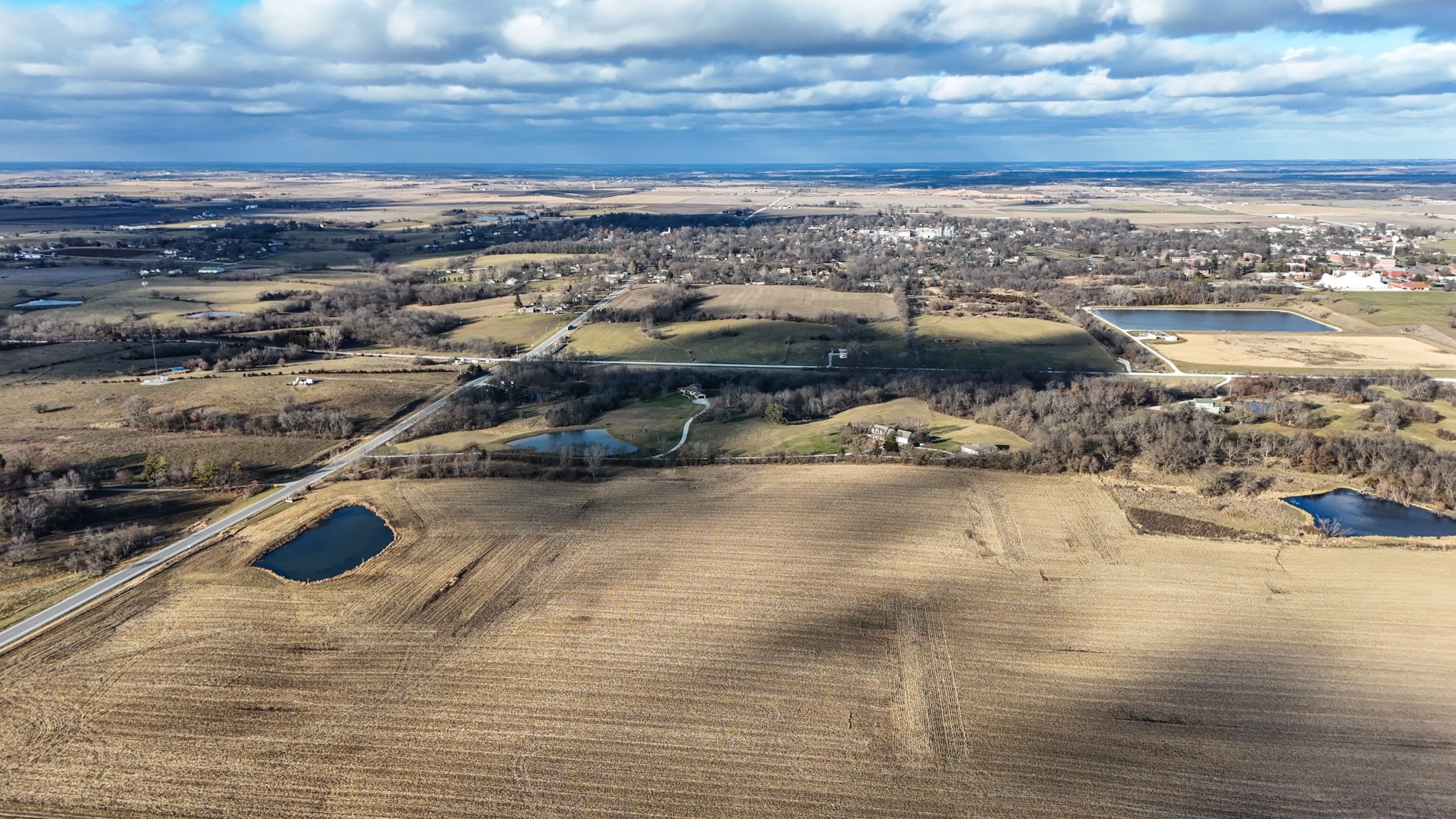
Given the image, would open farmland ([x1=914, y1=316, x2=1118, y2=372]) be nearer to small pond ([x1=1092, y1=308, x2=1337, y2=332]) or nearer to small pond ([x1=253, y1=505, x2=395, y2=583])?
small pond ([x1=1092, y1=308, x2=1337, y2=332])

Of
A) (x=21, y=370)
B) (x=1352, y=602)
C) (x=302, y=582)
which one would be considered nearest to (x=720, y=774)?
(x=302, y=582)

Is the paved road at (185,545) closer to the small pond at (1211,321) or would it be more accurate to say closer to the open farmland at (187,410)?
the open farmland at (187,410)

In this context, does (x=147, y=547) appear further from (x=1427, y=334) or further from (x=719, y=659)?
(x=1427, y=334)

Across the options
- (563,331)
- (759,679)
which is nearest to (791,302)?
(563,331)

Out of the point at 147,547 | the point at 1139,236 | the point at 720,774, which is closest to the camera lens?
the point at 720,774

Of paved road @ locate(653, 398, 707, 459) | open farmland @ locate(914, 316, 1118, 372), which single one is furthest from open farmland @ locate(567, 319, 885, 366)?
paved road @ locate(653, 398, 707, 459)

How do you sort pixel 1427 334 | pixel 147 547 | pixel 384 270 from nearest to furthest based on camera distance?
pixel 147 547
pixel 1427 334
pixel 384 270

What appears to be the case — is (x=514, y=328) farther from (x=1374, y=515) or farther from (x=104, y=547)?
(x=1374, y=515)
